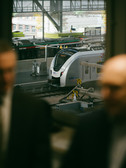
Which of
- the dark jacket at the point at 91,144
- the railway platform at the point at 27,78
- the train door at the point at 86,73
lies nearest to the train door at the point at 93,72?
the train door at the point at 86,73

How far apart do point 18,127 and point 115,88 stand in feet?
1.95

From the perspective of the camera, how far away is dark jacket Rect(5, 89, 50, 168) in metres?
2.06

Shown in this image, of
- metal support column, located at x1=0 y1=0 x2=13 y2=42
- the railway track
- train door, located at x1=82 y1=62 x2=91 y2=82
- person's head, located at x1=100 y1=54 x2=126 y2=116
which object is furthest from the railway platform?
person's head, located at x1=100 y1=54 x2=126 y2=116

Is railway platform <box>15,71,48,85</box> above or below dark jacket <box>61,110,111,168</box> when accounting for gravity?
below

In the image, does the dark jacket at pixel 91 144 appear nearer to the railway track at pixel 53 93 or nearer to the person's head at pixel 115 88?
the person's head at pixel 115 88

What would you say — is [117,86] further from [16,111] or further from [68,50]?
[68,50]

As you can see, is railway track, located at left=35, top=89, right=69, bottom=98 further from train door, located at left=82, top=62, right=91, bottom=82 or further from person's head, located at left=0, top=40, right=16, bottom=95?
A: person's head, located at left=0, top=40, right=16, bottom=95

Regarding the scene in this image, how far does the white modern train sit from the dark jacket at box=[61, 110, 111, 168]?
1751cm

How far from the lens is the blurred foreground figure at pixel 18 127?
204cm

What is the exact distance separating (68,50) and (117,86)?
19.5m

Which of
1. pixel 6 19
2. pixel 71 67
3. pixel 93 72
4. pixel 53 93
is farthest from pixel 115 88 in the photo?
pixel 71 67

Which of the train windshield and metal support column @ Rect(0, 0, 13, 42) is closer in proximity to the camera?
metal support column @ Rect(0, 0, 13, 42)

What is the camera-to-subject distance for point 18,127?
2.10 metres

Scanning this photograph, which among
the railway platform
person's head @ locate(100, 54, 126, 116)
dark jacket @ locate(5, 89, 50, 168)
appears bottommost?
the railway platform
